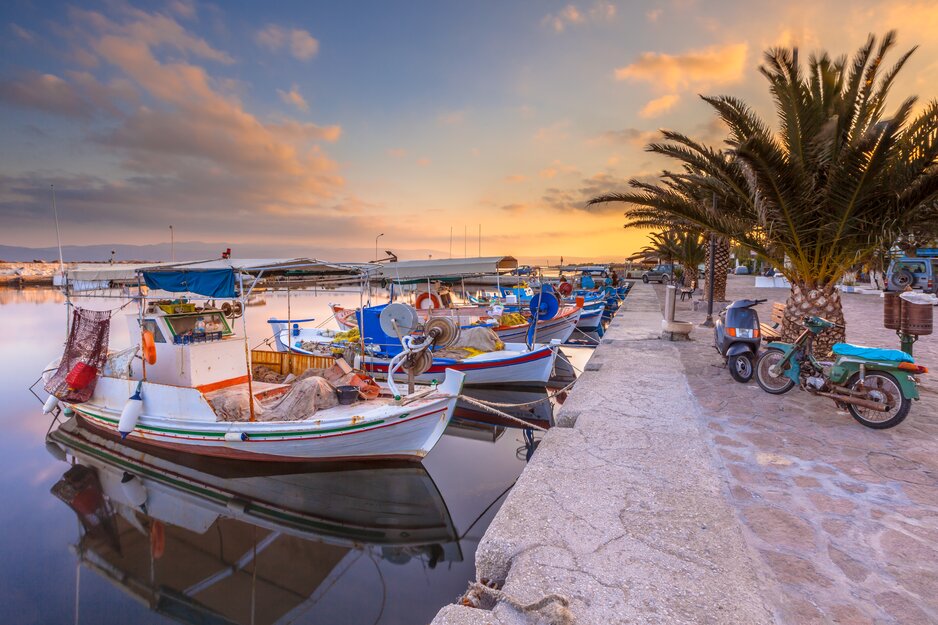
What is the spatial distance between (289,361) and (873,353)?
10447 mm

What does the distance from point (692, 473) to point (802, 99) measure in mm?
6515

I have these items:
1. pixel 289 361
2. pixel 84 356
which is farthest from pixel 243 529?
pixel 84 356

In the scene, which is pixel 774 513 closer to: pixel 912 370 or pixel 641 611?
pixel 641 611

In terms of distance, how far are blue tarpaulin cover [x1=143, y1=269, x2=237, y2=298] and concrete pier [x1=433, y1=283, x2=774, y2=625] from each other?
5436 millimetres

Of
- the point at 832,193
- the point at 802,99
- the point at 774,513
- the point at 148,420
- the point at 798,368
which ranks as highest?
the point at 802,99

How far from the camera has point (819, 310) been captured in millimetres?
7402

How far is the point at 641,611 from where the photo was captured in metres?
2.31

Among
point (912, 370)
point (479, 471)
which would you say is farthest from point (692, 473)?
point (479, 471)

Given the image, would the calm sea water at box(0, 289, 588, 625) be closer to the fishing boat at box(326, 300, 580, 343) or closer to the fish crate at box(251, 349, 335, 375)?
the fish crate at box(251, 349, 335, 375)

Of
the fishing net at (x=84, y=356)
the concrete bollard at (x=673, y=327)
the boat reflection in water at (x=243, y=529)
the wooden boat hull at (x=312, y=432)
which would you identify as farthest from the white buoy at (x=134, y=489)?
the concrete bollard at (x=673, y=327)

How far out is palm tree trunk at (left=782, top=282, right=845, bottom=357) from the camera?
7.33 meters

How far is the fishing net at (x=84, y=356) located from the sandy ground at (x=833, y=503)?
10.5 meters

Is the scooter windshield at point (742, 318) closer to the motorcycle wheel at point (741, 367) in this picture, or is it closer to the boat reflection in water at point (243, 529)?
the motorcycle wheel at point (741, 367)

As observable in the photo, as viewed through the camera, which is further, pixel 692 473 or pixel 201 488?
pixel 201 488
